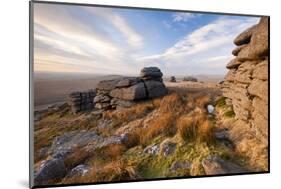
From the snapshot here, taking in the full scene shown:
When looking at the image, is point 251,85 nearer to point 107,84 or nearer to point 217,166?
point 217,166

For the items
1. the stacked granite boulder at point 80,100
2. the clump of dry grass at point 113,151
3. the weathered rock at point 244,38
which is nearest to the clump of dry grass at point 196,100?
the weathered rock at point 244,38

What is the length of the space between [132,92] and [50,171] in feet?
3.11

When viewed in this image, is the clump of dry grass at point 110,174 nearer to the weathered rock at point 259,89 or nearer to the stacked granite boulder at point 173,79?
the stacked granite boulder at point 173,79

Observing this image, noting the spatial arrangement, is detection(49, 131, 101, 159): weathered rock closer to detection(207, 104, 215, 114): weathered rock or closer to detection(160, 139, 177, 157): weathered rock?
detection(160, 139, 177, 157): weathered rock

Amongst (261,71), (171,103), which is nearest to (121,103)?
(171,103)

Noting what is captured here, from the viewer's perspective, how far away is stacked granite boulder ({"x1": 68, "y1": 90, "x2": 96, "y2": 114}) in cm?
297

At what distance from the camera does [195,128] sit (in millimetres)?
3199

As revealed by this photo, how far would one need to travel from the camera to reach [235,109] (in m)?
3.31

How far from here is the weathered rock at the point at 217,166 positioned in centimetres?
319

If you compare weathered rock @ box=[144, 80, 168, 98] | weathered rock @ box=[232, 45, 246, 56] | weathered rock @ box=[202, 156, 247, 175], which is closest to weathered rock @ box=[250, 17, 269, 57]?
weathered rock @ box=[232, 45, 246, 56]

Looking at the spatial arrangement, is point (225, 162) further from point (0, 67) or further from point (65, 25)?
point (0, 67)

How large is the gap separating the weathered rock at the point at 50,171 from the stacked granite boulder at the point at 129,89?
1.86 feet

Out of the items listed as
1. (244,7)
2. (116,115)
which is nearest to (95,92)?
(116,115)
